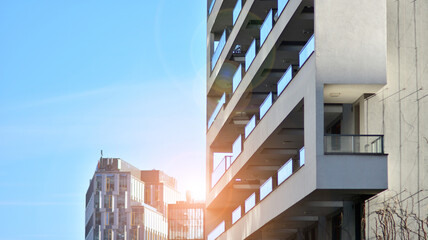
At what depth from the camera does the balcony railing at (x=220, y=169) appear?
49125 mm

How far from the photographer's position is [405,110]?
1087 inches

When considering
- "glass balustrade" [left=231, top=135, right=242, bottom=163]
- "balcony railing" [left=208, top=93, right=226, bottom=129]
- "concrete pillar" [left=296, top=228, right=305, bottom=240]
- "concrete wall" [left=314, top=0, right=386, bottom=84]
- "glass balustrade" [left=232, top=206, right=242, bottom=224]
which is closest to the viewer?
"concrete wall" [left=314, top=0, right=386, bottom=84]

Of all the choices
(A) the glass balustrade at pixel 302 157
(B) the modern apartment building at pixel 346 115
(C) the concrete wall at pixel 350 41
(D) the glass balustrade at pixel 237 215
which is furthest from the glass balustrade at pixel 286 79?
(D) the glass balustrade at pixel 237 215

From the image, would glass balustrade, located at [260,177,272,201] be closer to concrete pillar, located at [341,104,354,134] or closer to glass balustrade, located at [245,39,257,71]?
concrete pillar, located at [341,104,354,134]

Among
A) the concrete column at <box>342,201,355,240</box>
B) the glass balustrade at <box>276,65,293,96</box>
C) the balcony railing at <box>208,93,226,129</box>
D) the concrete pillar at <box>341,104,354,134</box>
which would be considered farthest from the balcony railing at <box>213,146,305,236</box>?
the balcony railing at <box>208,93,226,129</box>

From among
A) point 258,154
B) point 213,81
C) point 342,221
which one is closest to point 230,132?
point 213,81

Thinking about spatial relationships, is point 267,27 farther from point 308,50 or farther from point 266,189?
point 308,50

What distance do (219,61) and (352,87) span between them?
76.8ft

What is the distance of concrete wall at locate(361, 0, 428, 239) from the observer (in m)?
26.5

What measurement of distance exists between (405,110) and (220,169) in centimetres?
2445

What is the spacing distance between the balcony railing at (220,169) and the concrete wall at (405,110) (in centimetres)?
1979

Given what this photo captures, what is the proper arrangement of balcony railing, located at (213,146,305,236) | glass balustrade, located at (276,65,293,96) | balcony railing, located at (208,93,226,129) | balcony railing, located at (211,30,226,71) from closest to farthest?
balcony railing, located at (213,146,305,236) < glass balustrade, located at (276,65,293,96) < balcony railing, located at (211,30,226,71) < balcony railing, located at (208,93,226,129)

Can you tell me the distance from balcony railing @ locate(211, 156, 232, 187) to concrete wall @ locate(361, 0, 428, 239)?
779 inches

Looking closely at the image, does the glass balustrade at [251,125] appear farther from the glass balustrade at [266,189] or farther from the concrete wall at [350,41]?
the concrete wall at [350,41]
